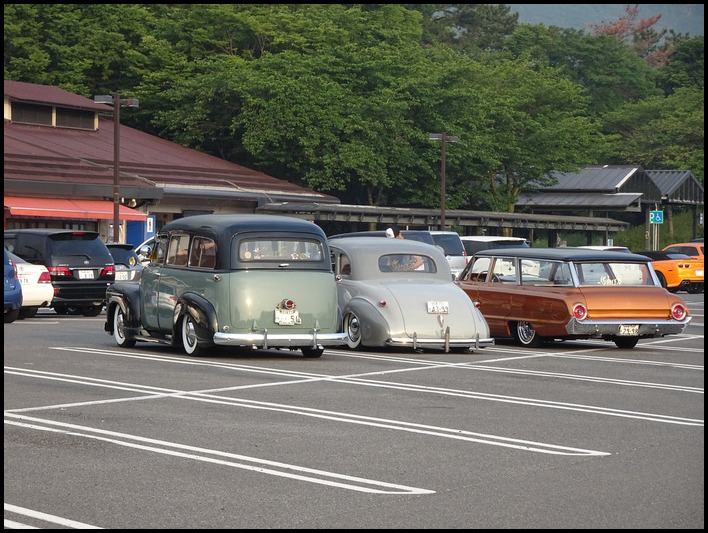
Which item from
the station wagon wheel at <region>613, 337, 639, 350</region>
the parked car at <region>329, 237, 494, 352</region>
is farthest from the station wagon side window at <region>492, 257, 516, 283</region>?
the station wagon wheel at <region>613, 337, 639, 350</region>

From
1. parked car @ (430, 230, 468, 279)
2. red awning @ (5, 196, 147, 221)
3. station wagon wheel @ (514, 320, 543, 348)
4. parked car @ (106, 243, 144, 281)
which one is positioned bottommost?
station wagon wheel @ (514, 320, 543, 348)

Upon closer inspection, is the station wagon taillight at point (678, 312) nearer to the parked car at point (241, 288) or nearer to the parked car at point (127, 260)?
the parked car at point (241, 288)

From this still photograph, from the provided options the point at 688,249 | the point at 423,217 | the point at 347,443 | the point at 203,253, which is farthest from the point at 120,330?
the point at 423,217

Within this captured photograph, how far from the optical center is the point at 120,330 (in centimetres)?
1898

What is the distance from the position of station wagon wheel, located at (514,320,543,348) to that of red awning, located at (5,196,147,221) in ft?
85.7

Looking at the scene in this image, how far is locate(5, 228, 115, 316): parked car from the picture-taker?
26828 millimetres

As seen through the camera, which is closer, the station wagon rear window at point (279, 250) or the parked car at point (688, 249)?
the station wagon rear window at point (279, 250)

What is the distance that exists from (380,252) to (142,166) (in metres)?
34.8

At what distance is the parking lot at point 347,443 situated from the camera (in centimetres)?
754

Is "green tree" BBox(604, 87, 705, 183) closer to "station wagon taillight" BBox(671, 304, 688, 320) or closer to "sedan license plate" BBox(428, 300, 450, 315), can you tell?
"station wagon taillight" BBox(671, 304, 688, 320)

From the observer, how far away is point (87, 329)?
905 inches

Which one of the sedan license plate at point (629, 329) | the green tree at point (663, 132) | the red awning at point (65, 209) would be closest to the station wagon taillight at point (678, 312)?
the sedan license plate at point (629, 329)

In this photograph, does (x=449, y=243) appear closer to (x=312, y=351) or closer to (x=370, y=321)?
(x=370, y=321)

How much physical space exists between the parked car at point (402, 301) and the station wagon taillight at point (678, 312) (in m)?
3.06
